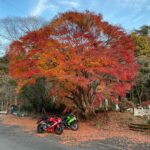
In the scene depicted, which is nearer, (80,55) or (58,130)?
(58,130)

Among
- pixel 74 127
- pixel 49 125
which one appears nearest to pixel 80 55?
pixel 74 127

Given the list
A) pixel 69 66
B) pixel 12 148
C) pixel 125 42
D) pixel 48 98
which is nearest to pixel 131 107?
pixel 48 98

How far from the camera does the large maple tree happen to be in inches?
538

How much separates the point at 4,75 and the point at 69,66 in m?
19.5

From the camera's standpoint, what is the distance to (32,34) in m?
15.6

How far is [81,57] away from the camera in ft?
44.9

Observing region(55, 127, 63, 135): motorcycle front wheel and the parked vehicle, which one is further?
the parked vehicle

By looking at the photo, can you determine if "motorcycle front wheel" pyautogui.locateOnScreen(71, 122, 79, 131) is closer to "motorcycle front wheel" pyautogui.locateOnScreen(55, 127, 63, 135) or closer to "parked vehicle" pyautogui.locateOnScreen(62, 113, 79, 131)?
"parked vehicle" pyautogui.locateOnScreen(62, 113, 79, 131)

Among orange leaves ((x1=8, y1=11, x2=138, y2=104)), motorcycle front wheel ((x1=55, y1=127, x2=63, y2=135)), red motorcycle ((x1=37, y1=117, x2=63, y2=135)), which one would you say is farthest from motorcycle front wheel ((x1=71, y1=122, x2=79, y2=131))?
orange leaves ((x1=8, y1=11, x2=138, y2=104))

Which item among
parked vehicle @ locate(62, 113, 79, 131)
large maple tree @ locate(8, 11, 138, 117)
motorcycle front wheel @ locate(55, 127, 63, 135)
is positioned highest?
large maple tree @ locate(8, 11, 138, 117)

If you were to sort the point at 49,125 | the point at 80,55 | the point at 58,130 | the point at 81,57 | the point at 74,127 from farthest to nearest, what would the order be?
1. the point at 80,55
2. the point at 81,57
3. the point at 74,127
4. the point at 49,125
5. the point at 58,130

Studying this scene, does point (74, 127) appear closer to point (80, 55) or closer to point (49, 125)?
point (49, 125)

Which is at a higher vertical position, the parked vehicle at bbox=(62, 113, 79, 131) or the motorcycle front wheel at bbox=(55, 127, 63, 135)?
the parked vehicle at bbox=(62, 113, 79, 131)

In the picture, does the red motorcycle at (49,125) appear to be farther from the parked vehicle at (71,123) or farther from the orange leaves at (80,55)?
the orange leaves at (80,55)
